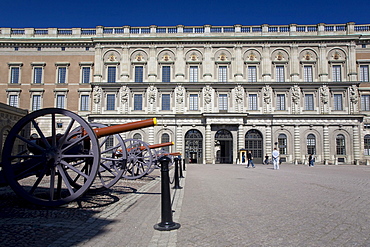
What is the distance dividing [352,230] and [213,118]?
31194mm

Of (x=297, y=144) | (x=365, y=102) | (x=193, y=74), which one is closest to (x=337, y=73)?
(x=365, y=102)

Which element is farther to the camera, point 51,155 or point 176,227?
point 51,155

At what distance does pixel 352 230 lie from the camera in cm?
499

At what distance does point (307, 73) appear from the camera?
37719mm

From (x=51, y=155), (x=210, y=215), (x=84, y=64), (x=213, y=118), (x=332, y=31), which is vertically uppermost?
(x=332, y=31)

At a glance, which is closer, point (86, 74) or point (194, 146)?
point (194, 146)

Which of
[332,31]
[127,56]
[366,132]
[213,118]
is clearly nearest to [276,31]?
[332,31]

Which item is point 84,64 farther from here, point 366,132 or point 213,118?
point 366,132

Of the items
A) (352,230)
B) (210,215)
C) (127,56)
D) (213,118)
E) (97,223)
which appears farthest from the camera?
(127,56)

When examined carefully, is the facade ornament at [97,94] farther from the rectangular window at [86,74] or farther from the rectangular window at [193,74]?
the rectangular window at [193,74]

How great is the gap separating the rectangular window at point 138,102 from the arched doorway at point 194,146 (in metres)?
6.49

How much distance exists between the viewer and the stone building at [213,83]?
1438 inches

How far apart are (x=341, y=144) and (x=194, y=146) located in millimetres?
17020

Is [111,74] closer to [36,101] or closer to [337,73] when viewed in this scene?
[36,101]
